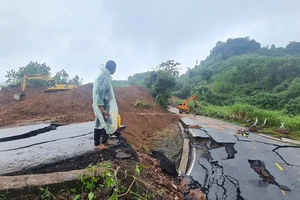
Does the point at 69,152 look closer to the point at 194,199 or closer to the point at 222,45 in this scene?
the point at 194,199

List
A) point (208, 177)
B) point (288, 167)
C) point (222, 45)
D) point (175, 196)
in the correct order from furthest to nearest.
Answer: point (222, 45) < point (288, 167) < point (208, 177) < point (175, 196)

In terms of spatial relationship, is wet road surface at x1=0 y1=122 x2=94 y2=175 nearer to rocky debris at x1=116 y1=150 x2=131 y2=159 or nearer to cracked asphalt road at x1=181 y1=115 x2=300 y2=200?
rocky debris at x1=116 y1=150 x2=131 y2=159

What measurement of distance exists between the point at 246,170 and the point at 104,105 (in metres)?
4.71

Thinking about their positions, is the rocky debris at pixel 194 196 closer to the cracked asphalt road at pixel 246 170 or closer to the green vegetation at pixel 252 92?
the cracked asphalt road at pixel 246 170

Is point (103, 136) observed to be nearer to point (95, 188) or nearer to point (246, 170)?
point (95, 188)

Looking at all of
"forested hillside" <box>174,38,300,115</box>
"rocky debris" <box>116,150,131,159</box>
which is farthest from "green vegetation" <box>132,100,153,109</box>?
"forested hillside" <box>174,38,300,115</box>

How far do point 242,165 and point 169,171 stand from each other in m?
3.13

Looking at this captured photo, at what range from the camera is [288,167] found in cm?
634

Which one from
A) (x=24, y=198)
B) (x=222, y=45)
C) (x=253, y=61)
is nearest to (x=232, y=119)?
(x=24, y=198)

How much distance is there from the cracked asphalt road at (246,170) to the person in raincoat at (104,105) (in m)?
2.79

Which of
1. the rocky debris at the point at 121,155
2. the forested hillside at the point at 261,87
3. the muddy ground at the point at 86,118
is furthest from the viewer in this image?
the forested hillside at the point at 261,87

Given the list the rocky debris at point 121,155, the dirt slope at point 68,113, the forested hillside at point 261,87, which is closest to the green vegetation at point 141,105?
the dirt slope at point 68,113

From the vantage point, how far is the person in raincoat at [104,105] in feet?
12.1

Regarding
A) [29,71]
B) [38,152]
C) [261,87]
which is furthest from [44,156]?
[261,87]
